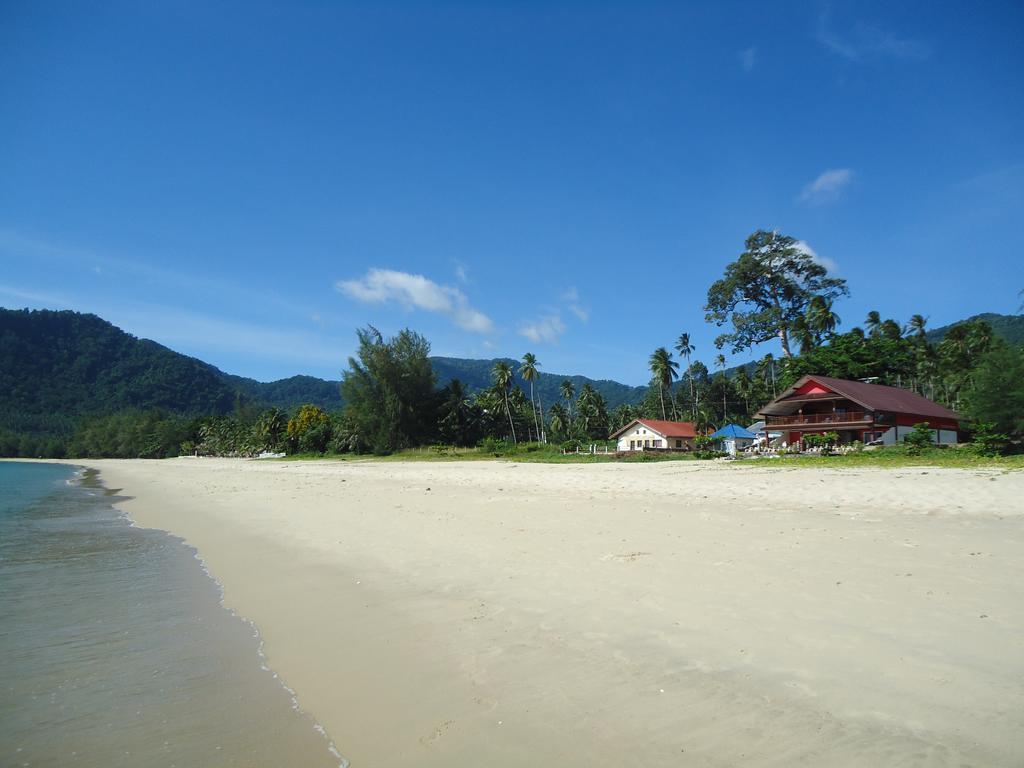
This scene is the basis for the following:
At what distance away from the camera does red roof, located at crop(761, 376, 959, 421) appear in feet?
118

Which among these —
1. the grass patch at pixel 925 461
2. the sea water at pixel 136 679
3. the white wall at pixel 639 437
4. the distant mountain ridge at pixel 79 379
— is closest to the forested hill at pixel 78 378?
the distant mountain ridge at pixel 79 379

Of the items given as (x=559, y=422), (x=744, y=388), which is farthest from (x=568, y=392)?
(x=744, y=388)

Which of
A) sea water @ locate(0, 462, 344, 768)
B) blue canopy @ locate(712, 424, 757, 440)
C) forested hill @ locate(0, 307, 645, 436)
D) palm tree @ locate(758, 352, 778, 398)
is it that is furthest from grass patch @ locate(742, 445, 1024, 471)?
forested hill @ locate(0, 307, 645, 436)

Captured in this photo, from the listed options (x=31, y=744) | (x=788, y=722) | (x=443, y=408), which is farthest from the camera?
(x=443, y=408)

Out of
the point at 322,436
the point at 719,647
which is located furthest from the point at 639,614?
the point at 322,436

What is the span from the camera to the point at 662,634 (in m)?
4.63

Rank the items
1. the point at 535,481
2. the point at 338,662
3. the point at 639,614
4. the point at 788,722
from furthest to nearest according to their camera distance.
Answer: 1. the point at 535,481
2. the point at 639,614
3. the point at 338,662
4. the point at 788,722

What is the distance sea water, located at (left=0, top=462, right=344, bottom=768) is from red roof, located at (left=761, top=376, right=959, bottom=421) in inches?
1505

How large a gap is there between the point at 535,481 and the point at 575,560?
39.2 ft

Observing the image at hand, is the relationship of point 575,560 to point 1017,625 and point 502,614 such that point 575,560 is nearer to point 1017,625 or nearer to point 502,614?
point 502,614

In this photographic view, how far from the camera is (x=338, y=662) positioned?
4574 mm

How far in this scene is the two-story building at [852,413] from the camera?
3594 centimetres

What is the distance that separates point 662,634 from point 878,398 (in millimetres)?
40145

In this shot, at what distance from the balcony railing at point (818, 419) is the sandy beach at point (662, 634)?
2906 cm
